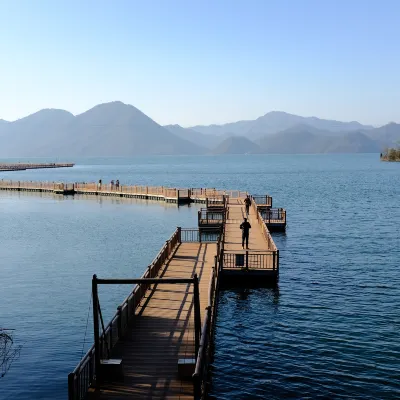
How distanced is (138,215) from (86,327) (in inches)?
1727

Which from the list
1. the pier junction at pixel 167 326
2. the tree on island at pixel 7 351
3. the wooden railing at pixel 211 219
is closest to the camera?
the pier junction at pixel 167 326

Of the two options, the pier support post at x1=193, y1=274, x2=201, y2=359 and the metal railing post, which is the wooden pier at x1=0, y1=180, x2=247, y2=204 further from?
the metal railing post

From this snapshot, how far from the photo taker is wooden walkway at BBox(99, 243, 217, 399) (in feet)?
54.1

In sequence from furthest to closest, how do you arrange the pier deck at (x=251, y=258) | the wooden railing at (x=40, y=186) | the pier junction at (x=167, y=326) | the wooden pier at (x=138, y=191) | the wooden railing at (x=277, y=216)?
the wooden railing at (x=40, y=186) → the wooden pier at (x=138, y=191) → the wooden railing at (x=277, y=216) → the pier deck at (x=251, y=258) → the pier junction at (x=167, y=326)

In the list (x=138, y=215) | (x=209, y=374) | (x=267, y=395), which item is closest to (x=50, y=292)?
(x=209, y=374)

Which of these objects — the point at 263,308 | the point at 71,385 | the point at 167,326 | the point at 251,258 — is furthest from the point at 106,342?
the point at 251,258

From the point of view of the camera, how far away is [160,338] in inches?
812

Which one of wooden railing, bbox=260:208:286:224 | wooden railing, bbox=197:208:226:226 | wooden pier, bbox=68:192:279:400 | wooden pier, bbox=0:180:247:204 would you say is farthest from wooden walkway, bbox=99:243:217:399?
wooden pier, bbox=0:180:247:204

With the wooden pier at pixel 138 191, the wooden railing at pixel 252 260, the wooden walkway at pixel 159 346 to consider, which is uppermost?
the wooden pier at pixel 138 191

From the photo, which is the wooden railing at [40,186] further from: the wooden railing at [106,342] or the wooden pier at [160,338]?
the wooden railing at [106,342]

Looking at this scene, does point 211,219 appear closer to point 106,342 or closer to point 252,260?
point 252,260

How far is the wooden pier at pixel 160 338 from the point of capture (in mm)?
16484

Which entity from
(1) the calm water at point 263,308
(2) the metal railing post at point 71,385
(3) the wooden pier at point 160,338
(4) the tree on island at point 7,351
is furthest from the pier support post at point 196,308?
(4) the tree on island at point 7,351

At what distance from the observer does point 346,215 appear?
7156 cm
